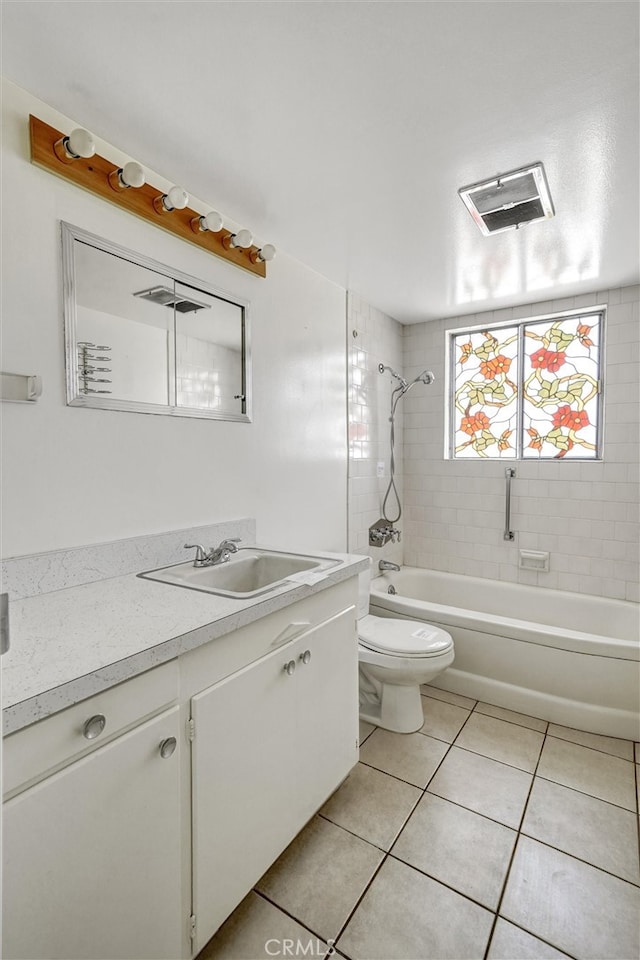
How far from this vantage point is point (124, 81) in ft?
4.20

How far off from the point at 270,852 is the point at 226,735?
482 mm

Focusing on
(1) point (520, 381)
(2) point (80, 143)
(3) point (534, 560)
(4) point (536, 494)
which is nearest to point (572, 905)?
(3) point (534, 560)

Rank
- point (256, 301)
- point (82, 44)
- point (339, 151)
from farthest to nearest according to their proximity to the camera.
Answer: point (256, 301) < point (339, 151) < point (82, 44)

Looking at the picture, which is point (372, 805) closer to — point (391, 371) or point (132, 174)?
point (132, 174)

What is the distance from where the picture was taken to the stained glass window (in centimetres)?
301

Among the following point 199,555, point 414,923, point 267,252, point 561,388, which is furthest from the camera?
point 561,388

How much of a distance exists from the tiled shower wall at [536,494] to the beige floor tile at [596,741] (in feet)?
3.04

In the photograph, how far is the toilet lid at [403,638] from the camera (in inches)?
87.0

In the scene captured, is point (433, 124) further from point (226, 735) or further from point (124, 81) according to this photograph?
point (226, 735)

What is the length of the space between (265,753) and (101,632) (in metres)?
0.62

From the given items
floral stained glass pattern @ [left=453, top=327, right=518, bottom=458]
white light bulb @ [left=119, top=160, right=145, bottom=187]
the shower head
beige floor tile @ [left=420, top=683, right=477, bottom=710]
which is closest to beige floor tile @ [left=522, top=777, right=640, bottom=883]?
beige floor tile @ [left=420, top=683, right=477, bottom=710]

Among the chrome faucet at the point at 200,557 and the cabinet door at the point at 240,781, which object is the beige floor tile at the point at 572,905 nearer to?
the cabinet door at the point at 240,781

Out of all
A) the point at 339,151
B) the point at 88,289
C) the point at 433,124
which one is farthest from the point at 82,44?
the point at 433,124

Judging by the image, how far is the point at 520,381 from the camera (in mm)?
3232
